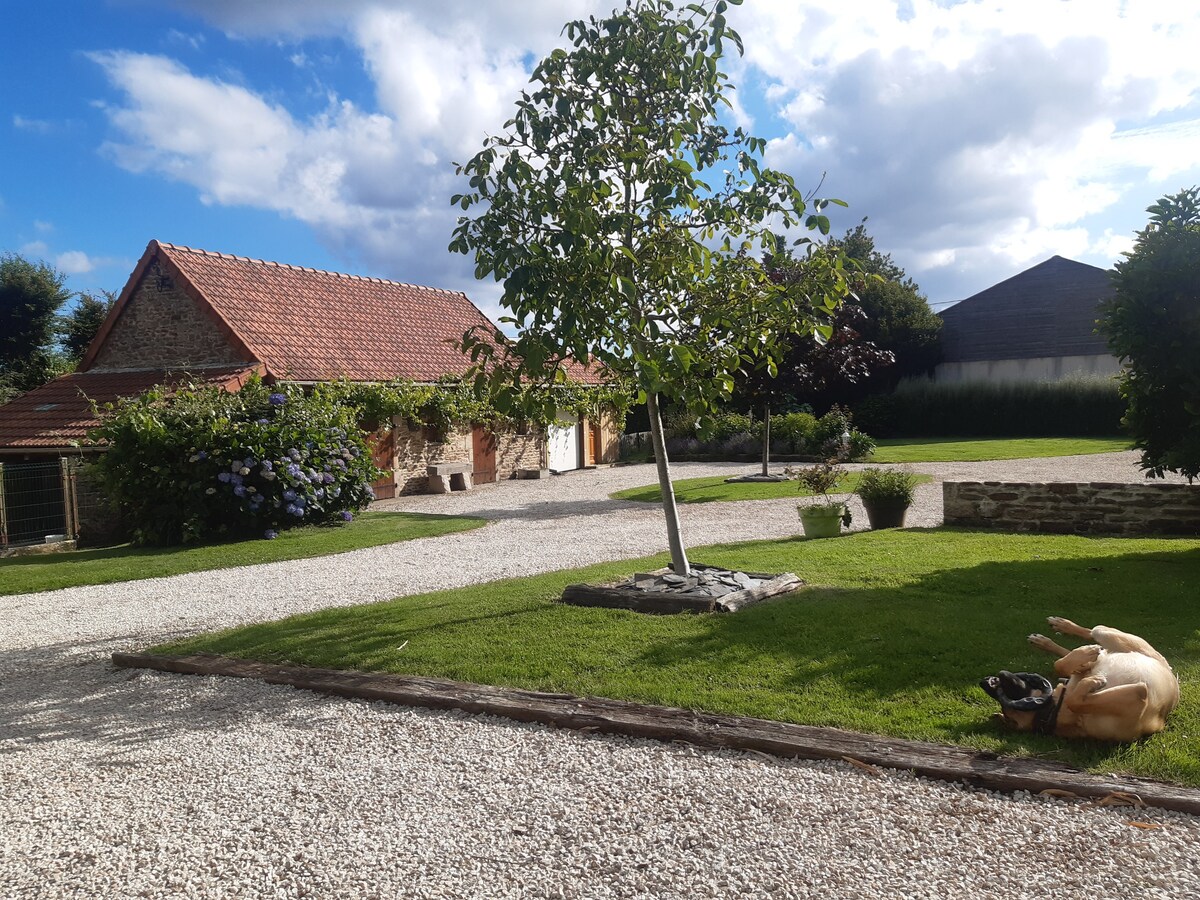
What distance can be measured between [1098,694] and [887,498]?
8.34m

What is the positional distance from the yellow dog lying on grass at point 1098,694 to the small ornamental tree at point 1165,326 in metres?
4.82

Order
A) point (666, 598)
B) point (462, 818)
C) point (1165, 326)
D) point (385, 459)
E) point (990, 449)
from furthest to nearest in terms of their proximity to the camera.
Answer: point (990, 449), point (385, 459), point (1165, 326), point (666, 598), point (462, 818)

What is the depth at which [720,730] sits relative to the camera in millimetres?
4648

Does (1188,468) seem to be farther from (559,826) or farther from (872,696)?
(559,826)

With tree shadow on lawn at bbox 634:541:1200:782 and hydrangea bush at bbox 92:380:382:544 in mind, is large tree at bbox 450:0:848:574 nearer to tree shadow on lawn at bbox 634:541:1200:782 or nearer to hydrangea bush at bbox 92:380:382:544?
tree shadow on lawn at bbox 634:541:1200:782

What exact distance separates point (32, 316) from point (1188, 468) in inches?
1381

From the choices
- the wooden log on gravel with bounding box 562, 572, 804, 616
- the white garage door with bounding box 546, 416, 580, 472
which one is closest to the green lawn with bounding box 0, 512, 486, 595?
the wooden log on gravel with bounding box 562, 572, 804, 616

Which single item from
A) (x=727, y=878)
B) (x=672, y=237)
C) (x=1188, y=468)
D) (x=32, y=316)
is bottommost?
(x=727, y=878)

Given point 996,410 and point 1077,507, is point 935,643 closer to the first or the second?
point 1077,507

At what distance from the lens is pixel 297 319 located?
2159cm

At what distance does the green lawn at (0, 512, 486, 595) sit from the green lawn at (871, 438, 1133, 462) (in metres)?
14.0

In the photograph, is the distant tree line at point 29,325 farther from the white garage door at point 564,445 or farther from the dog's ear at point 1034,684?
the dog's ear at point 1034,684

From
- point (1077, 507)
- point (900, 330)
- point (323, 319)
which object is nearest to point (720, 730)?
point (1077, 507)

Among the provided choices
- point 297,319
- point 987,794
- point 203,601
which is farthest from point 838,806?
point 297,319
